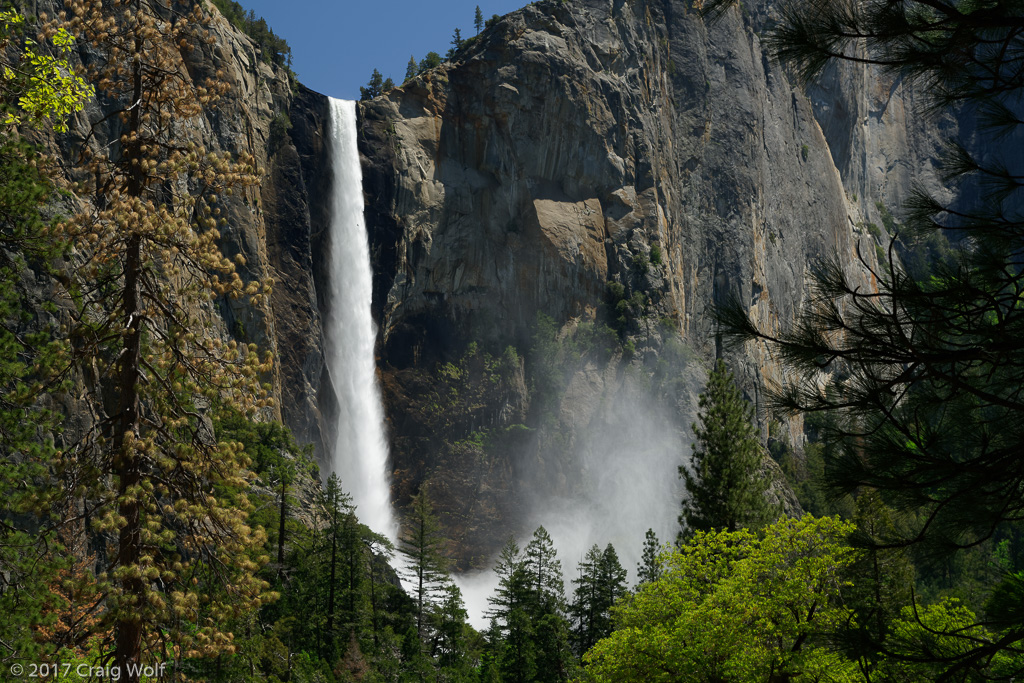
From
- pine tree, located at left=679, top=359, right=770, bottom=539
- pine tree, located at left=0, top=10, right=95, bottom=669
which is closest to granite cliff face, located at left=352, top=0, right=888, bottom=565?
pine tree, located at left=679, top=359, right=770, bottom=539

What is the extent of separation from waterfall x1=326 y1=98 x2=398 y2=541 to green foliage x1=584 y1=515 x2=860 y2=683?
131 feet

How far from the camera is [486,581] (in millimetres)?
56125

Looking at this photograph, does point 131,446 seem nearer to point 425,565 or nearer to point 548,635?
point 548,635

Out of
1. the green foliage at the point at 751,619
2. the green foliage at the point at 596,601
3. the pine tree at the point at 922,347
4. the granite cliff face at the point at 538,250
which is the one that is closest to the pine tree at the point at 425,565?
the green foliage at the point at 596,601

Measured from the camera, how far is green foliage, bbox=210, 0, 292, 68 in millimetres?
59716

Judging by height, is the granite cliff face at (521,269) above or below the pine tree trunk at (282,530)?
above

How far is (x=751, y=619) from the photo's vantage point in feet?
58.1

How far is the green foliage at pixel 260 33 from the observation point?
59.7 m

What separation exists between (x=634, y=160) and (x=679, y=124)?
35.5 feet

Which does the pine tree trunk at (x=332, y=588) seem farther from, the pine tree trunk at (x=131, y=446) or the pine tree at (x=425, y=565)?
the pine tree trunk at (x=131, y=446)

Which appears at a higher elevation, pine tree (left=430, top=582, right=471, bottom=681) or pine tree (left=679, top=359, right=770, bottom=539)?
pine tree (left=679, top=359, right=770, bottom=539)

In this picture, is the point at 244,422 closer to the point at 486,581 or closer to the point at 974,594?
the point at 486,581

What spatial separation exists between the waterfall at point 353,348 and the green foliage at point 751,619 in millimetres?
39779

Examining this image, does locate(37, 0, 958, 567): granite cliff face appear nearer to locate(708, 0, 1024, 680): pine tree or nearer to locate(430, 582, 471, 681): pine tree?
locate(430, 582, 471, 681): pine tree
